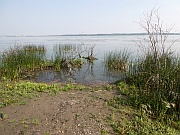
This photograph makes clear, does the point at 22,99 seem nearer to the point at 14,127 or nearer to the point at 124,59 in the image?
the point at 14,127

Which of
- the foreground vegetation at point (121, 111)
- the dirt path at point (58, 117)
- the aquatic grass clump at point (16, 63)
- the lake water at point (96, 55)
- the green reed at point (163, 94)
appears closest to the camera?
the dirt path at point (58, 117)

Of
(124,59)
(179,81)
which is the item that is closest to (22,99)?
(179,81)

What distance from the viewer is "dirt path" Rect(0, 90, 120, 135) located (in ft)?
13.1

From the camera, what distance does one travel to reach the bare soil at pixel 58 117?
4.00 m

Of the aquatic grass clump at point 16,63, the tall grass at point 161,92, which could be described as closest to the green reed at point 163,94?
the tall grass at point 161,92

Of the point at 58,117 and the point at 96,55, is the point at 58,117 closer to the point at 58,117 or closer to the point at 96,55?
the point at 58,117

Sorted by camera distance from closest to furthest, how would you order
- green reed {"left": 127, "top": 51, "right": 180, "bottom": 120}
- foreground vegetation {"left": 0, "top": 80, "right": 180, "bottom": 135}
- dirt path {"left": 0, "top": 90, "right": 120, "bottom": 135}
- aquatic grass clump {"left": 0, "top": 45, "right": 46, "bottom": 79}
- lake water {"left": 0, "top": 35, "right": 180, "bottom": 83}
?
dirt path {"left": 0, "top": 90, "right": 120, "bottom": 135}, foreground vegetation {"left": 0, "top": 80, "right": 180, "bottom": 135}, green reed {"left": 127, "top": 51, "right": 180, "bottom": 120}, aquatic grass clump {"left": 0, "top": 45, "right": 46, "bottom": 79}, lake water {"left": 0, "top": 35, "right": 180, "bottom": 83}

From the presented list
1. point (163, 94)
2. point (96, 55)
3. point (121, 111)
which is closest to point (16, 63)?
point (121, 111)

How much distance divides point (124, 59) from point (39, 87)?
774 cm

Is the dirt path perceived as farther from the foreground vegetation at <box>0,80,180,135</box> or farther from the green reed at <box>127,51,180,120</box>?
the green reed at <box>127,51,180,120</box>

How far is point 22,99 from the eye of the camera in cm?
536

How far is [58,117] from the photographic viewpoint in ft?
14.6

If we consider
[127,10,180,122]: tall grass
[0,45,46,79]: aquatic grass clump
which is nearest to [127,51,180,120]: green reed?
[127,10,180,122]: tall grass

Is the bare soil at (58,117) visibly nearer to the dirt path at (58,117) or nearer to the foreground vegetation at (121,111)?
the dirt path at (58,117)
